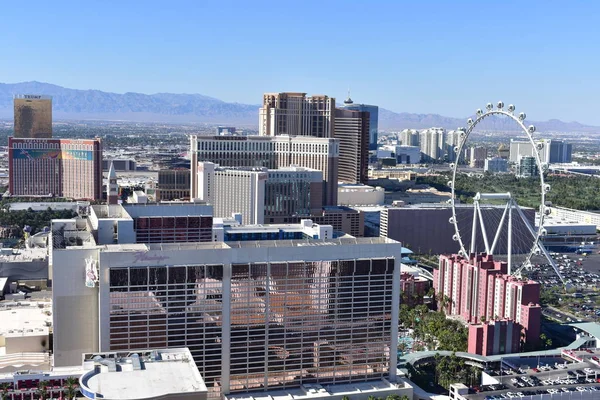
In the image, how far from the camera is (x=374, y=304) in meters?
31.4

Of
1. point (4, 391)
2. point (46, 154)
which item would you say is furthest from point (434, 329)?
point (46, 154)

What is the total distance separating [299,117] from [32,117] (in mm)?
42304

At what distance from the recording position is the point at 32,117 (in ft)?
345

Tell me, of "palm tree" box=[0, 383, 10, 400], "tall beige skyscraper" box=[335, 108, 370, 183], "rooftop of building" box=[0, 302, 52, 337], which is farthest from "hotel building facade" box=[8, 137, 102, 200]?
"palm tree" box=[0, 383, 10, 400]

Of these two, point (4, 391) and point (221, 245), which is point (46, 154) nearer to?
point (221, 245)

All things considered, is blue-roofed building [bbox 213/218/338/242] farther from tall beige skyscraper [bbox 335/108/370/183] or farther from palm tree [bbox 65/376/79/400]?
tall beige skyscraper [bbox 335/108/370/183]

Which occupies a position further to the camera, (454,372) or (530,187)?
(530,187)

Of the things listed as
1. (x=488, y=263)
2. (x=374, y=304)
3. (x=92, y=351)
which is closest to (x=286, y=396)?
(x=374, y=304)

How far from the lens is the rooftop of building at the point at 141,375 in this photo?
23188 mm

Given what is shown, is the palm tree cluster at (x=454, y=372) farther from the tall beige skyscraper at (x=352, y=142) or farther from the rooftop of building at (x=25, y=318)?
the tall beige skyscraper at (x=352, y=142)

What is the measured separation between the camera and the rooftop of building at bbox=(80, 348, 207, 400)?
23.2m

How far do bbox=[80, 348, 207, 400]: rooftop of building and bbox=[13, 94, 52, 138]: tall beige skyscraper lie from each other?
3301 inches

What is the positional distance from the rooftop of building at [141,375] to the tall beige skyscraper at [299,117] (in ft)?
175

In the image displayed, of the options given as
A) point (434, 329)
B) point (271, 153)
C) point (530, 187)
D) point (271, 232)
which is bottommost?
point (434, 329)
